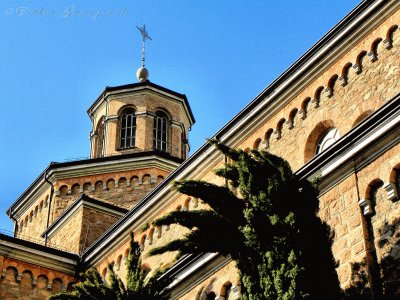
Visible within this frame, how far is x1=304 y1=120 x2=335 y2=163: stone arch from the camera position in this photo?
21297 mm

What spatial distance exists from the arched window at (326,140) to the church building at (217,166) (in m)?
0.04

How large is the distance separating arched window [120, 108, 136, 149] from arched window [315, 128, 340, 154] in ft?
41.2

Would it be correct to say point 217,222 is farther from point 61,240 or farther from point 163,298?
point 61,240

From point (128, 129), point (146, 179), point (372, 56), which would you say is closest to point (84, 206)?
point (146, 179)

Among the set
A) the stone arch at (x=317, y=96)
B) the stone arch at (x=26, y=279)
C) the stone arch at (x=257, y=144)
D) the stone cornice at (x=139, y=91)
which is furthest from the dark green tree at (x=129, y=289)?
the stone cornice at (x=139, y=91)

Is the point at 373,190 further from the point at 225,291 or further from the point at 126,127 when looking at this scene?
the point at 126,127

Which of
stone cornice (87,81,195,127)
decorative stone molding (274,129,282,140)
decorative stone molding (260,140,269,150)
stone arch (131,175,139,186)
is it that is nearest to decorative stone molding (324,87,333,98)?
decorative stone molding (274,129,282,140)

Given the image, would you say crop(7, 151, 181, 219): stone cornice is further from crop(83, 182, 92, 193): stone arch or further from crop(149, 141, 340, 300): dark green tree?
crop(149, 141, 340, 300): dark green tree

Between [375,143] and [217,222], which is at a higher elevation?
[375,143]

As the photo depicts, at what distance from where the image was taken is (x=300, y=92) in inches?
871

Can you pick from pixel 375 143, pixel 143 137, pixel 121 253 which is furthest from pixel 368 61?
pixel 143 137

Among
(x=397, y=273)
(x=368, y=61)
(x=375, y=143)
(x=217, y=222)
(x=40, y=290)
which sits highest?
(x=368, y=61)

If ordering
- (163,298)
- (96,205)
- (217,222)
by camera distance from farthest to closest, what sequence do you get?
(96,205)
(163,298)
(217,222)

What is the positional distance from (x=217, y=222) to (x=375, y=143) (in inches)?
118
